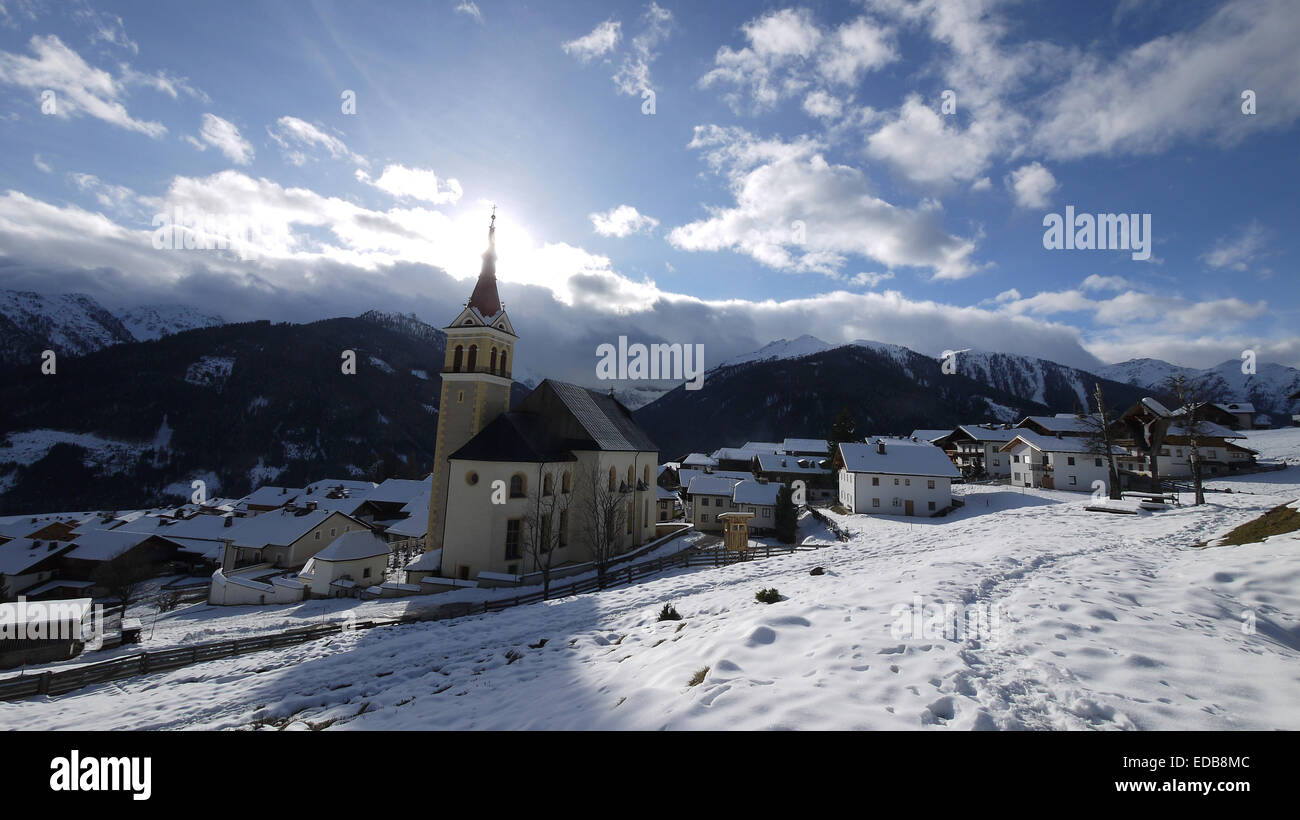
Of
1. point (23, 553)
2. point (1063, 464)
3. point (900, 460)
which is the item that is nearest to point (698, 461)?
point (900, 460)

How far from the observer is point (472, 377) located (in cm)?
3591

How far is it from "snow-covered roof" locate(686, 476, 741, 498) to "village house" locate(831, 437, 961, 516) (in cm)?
1255

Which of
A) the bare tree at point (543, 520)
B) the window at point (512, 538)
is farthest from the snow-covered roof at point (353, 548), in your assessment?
the bare tree at point (543, 520)

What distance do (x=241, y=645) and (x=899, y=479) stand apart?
4620 cm

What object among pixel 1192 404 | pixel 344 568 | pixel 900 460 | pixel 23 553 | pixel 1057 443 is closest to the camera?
pixel 1192 404

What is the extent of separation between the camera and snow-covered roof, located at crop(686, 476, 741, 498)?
53.9m

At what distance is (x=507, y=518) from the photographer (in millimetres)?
29312

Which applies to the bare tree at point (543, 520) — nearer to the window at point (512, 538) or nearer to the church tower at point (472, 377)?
the window at point (512, 538)

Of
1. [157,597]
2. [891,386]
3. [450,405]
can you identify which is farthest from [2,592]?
[891,386]

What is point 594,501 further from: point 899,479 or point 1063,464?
point 1063,464

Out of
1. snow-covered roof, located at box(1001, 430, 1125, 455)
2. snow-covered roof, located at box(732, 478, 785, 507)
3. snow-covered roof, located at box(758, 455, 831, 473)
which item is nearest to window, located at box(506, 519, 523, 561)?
snow-covered roof, located at box(732, 478, 785, 507)

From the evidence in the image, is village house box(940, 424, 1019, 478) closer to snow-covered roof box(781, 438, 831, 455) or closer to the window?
snow-covered roof box(781, 438, 831, 455)

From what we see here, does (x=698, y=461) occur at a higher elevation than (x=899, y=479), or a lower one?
lower
